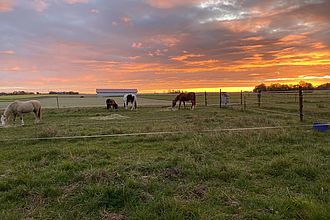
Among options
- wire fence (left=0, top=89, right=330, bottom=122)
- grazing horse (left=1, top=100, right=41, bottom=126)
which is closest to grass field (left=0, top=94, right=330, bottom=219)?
wire fence (left=0, top=89, right=330, bottom=122)

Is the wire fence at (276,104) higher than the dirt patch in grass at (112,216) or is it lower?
higher

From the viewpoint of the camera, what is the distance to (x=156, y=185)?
4.43 metres

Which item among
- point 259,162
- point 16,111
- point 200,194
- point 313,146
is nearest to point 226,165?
point 259,162

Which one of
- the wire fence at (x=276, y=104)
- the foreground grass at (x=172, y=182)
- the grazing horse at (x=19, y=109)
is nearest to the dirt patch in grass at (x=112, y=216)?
the foreground grass at (x=172, y=182)

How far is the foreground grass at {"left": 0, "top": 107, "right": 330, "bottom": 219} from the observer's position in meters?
3.62

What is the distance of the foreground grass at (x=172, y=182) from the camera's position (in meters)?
3.62

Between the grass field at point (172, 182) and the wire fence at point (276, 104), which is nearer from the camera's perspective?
the grass field at point (172, 182)

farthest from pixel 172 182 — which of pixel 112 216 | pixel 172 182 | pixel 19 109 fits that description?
pixel 19 109

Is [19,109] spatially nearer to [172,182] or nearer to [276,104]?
[172,182]

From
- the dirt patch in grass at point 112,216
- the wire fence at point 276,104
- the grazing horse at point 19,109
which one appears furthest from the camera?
the wire fence at point 276,104

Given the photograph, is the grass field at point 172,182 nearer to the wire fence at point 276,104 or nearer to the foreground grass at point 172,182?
the foreground grass at point 172,182

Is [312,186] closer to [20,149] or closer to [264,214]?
[264,214]

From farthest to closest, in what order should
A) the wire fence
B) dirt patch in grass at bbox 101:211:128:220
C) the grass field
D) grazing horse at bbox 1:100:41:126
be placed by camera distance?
1. the wire fence
2. grazing horse at bbox 1:100:41:126
3. the grass field
4. dirt patch in grass at bbox 101:211:128:220

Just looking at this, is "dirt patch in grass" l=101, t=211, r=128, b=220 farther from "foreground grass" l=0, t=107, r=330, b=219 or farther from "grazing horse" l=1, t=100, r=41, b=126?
"grazing horse" l=1, t=100, r=41, b=126
